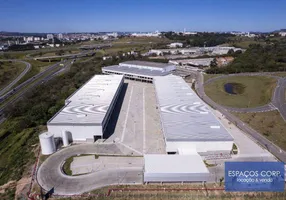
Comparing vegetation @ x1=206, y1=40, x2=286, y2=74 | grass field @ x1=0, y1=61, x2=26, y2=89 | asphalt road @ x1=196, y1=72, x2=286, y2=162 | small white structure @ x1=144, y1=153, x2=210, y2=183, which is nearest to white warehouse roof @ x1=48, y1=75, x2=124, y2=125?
small white structure @ x1=144, y1=153, x2=210, y2=183

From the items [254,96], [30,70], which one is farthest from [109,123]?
[30,70]

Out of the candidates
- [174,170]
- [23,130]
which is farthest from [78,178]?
[23,130]

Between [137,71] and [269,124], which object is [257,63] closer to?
[137,71]

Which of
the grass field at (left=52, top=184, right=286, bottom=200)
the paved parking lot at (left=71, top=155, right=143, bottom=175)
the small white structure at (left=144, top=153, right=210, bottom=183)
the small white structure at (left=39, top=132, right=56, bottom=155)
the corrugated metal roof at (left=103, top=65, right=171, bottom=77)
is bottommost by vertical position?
the grass field at (left=52, top=184, right=286, bottom=200)

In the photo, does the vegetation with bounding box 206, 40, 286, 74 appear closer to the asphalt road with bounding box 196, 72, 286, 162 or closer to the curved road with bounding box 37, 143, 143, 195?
the asphalt road with bounding box 196, 72, 286, 162

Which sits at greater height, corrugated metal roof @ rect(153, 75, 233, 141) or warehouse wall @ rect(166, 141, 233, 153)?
corrugated metal roof @ rect(153, 75, 233, 141)

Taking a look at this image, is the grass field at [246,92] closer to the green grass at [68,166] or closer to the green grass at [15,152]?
the green grass at [68,166]
